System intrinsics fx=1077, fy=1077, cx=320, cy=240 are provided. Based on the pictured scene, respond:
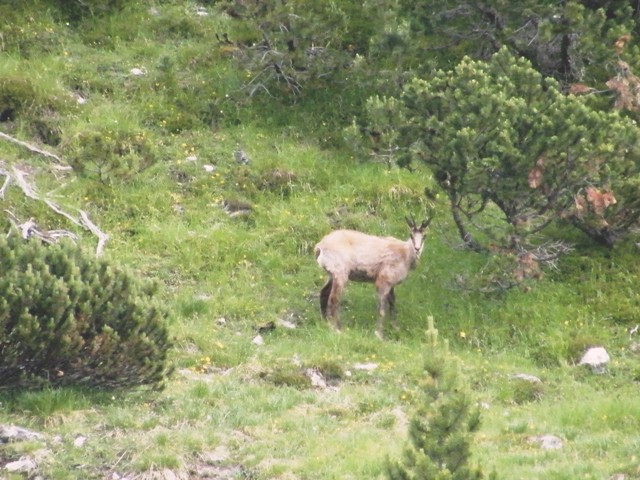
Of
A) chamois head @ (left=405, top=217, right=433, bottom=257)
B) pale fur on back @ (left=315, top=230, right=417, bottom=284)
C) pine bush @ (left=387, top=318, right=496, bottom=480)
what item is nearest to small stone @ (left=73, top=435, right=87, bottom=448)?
pine bush @ (left=387, top=318, right=496, bottom=480)

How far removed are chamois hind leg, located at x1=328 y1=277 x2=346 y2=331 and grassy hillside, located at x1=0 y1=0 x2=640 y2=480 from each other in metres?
0.28

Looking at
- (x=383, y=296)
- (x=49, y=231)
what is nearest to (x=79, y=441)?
(x=49, y=231)

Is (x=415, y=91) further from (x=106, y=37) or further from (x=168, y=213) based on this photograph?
(x=106, y=37)

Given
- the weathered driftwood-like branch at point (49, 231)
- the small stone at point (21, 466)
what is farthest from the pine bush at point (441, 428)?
the weathered driftwood-like branch at point (49, 231)

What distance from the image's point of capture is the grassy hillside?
34.8 feet

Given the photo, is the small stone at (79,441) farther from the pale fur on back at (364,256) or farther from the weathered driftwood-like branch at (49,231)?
the pale fur on back at (364,256)

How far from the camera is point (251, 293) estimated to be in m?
16.9

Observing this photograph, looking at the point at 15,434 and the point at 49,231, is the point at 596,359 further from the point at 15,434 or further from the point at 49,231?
the point at 49,231

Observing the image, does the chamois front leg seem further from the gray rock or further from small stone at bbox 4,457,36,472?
small stone at bbox 4,457,36,472

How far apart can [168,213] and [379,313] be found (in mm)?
4533

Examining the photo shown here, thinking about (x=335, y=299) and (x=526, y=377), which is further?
(x=335, y=299)

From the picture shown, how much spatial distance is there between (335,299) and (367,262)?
80 cm

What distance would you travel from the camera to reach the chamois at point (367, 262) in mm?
16328

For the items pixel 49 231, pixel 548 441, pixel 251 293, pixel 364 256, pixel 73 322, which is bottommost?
pixel 251 293
